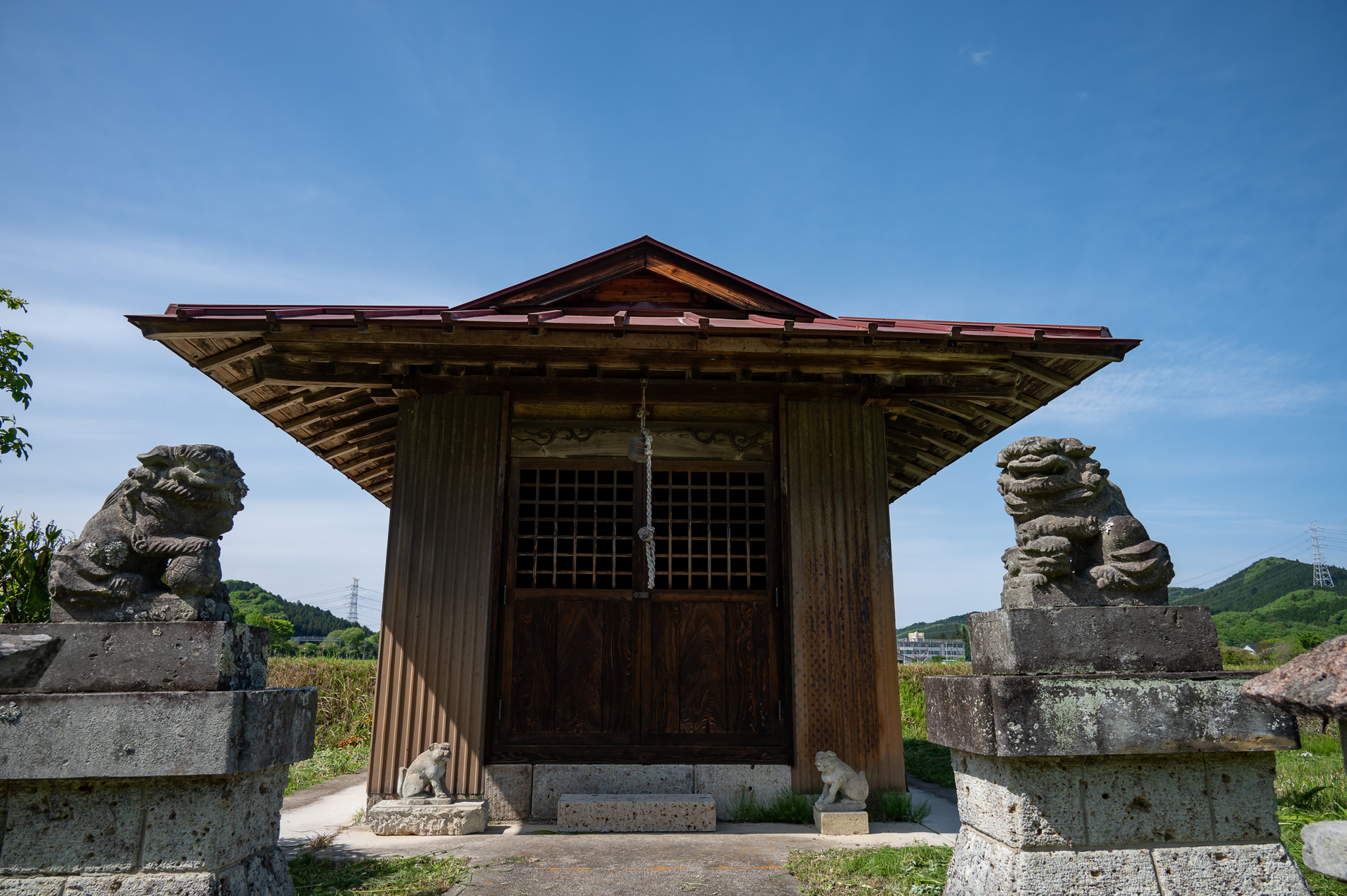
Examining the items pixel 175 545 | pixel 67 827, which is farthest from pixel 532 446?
pixel 67 827

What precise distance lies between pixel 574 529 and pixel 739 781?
2780 millimetres

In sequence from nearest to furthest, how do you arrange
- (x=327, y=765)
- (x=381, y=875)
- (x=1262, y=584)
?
(x=381, y=875) → (x=327, y=765) → (x=1262, y=584)

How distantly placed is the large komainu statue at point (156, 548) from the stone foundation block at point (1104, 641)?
3.69 metres

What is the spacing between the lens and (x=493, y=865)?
17.0 feet

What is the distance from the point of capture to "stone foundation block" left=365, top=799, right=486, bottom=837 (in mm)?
6211

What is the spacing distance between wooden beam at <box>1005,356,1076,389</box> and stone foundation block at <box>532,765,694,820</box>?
468 centimetres

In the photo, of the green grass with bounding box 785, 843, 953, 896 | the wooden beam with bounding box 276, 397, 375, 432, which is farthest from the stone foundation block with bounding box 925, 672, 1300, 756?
the wooden beam with bounding box 276, 397, 375, 432

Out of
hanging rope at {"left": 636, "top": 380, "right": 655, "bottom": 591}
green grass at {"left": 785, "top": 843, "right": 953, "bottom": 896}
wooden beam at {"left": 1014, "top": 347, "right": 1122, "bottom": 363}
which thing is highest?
wooden beam at {"left": 1014, "top": 347, "right": 1122, "bottom": 363}

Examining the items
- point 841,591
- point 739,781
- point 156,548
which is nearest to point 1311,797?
point 841,591

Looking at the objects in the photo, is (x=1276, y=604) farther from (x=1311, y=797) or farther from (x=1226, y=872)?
(x=1226, y=872)

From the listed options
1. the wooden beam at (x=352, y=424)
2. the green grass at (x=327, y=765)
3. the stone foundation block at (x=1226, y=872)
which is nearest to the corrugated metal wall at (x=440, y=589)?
the wooden beam at (x=352, y=424)

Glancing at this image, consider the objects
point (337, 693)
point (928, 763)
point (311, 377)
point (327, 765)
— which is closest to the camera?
point (311, 377)

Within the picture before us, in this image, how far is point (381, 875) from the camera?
16.2 ft

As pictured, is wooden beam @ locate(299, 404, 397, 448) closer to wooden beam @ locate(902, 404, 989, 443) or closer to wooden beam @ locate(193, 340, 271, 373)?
wooden beam @ locate(193, 340, 271, 373)
